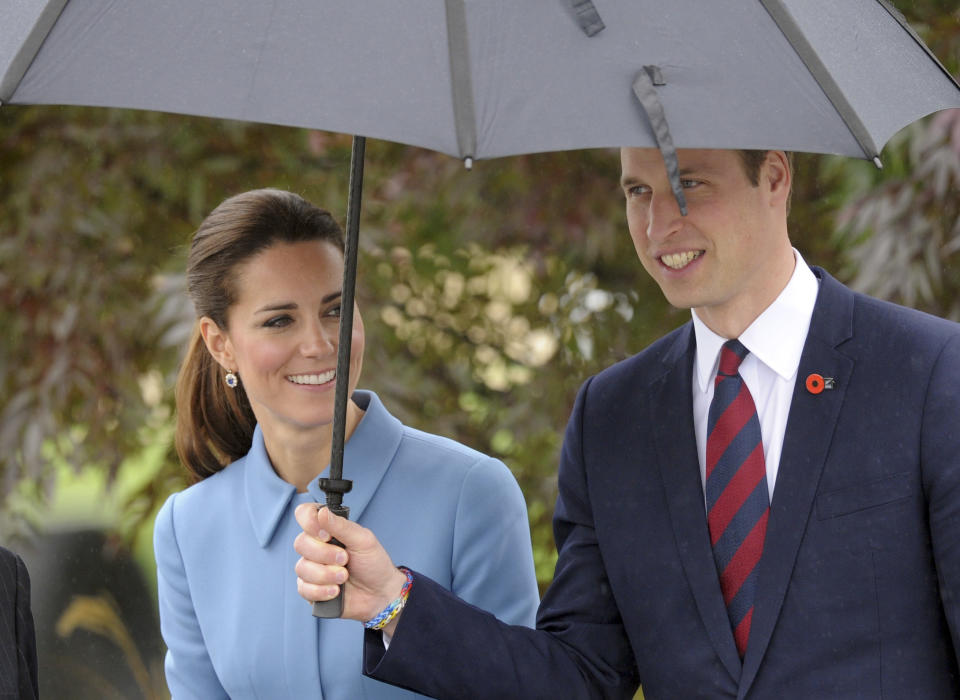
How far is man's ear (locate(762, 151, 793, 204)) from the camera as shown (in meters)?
2.13

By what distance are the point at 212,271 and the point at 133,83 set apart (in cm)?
91

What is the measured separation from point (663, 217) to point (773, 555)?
1.66 ft

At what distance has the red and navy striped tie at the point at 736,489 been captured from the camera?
208 centimetres

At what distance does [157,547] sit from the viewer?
2.78m

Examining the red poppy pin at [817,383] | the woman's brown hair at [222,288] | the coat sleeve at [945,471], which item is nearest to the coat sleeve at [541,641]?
the red poppy pin at [817,383]

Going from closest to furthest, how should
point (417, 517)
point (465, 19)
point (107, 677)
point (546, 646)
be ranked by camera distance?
point (465, 19), point (546, 646), point (417, 517), point (107, 677)

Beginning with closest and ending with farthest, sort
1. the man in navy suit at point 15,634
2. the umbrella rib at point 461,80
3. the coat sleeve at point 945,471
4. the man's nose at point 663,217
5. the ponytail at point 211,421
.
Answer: the umbrella rib at point 461,80 → the coat sleeve at point 945,471 → the man's nose at point 663,217 → the man in navy suit at point 15,634 → the ponytail at point 211,421

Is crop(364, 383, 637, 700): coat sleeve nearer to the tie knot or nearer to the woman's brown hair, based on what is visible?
the tie knot

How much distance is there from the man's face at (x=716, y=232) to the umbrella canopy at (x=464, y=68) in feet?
0.91

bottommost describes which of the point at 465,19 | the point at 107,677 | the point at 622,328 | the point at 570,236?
the point at 107,677

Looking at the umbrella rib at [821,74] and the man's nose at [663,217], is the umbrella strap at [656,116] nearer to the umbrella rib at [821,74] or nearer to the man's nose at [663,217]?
the umbrella rib at [821,74]

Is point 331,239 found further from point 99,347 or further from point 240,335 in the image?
point 99,347

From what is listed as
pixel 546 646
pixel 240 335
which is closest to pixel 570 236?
pixel 240 335

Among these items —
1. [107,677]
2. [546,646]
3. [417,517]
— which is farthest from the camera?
[107,677]
